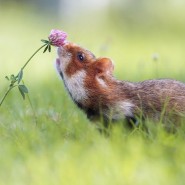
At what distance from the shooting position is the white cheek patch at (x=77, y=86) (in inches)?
224

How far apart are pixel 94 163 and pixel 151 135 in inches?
30.5

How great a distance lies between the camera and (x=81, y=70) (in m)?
5.84

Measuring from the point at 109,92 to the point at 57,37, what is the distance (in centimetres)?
58

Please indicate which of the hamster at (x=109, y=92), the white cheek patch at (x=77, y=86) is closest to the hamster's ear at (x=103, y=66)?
the hamster at (x=109, y=92)

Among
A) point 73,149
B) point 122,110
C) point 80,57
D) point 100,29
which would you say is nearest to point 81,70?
point 80,57

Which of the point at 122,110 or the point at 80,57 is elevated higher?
the point at 80,57

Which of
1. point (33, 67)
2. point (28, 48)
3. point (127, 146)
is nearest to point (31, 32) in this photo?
point (28, 48)

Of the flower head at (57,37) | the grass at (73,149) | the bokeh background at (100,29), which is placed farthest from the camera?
the bokeh background at (100,29)

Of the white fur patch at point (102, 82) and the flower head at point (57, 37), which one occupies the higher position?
the flower head at point (57, 37)

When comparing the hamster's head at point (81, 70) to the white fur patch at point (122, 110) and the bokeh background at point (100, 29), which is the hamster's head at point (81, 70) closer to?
the white fur patch at point (122, 110)

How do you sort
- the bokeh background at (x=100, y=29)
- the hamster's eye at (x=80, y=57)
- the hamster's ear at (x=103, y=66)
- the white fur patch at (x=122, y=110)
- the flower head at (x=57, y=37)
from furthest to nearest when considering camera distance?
the bokeh background at (x=100, y=29) < the hamster's eye at (x=80, y=57) < the hamster's ear at (x=103, y=66) < the flower head at (x=57, y=37) < the white fur patch at (x=122, y=110)

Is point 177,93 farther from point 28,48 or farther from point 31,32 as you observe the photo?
point 31,32

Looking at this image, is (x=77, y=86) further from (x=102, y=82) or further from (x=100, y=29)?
(x=100, y=29)

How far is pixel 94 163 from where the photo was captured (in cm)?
432
